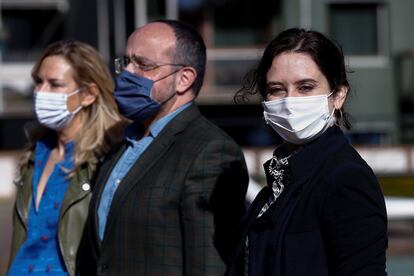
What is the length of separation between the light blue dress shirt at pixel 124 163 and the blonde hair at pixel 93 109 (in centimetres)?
40

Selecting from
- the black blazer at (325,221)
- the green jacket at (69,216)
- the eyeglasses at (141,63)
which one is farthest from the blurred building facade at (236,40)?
the black blazer at (325,221)

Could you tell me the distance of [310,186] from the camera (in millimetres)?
2221

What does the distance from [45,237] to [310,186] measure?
4.77 ft

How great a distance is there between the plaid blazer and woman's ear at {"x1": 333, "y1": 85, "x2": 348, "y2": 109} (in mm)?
596

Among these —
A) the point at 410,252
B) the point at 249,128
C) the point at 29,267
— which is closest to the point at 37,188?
the point at 29,267

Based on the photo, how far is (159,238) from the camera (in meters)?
2.76

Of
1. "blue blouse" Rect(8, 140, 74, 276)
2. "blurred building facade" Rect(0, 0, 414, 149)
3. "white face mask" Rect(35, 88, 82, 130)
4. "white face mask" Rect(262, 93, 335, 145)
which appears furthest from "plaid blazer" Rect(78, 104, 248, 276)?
"blurred building facade" Rect(0, 0, 414, 149)

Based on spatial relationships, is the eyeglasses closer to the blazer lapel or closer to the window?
the blazer lapel

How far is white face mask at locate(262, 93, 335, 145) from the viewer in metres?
2.28

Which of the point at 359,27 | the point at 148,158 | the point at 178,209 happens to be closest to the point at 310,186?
the point at 178,209

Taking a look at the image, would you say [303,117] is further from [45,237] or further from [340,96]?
[45,237]

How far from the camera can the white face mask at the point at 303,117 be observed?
2.28 meters

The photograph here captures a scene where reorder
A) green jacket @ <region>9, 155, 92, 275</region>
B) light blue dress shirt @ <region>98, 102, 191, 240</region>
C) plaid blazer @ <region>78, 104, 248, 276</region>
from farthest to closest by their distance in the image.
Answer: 1. green jacket @ <region>9, 155, 92, 275</region>
2. light blue dress shirt @ <region>98, 102, 191, 240</region>
3. plaid blazer @ <region>78, 104, 248, 276</region>

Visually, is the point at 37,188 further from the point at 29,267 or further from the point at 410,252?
the point at 410,252
